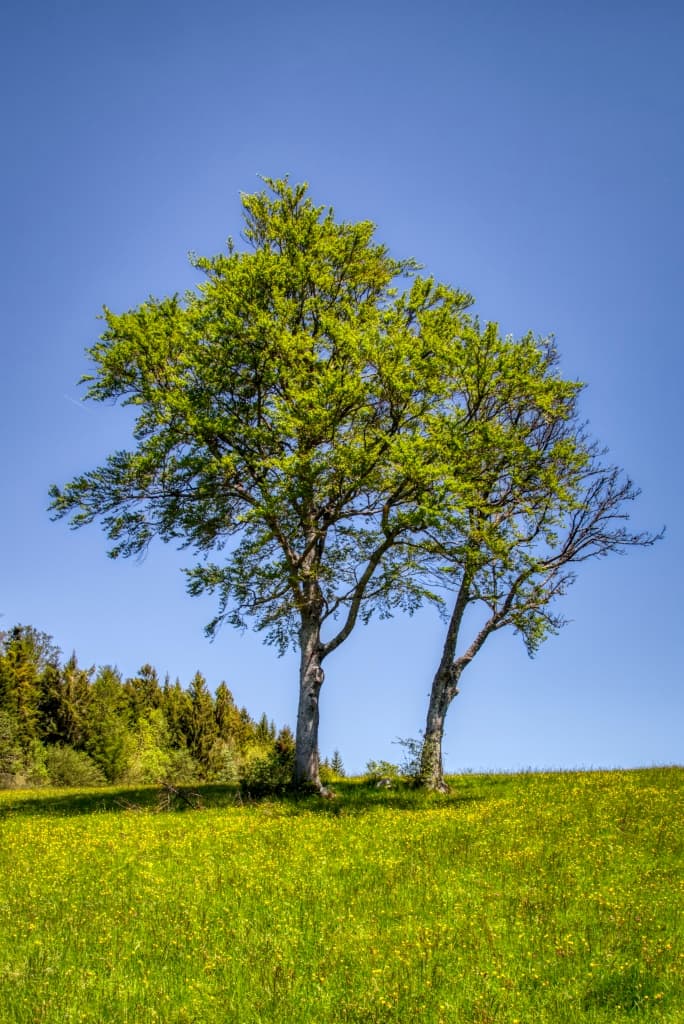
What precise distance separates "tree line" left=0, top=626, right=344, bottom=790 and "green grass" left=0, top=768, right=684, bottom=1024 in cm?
3228

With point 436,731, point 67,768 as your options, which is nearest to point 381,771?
point 436,731

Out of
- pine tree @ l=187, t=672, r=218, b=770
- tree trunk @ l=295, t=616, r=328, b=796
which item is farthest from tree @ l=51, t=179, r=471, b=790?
pine tree @ l=187, t=672, r=218, b=770

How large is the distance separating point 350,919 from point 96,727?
2446 inches

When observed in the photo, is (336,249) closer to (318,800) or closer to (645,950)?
(318,800)

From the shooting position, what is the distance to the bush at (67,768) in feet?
167

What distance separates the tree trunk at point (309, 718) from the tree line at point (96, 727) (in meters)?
24.9

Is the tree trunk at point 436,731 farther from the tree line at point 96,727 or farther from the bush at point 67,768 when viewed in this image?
the bush at point 67,768

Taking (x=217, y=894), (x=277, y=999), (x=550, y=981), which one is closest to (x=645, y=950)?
(x=550, y=981)

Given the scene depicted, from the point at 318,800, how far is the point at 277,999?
42.8 ft

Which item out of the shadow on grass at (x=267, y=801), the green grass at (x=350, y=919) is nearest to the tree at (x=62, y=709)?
the shadow on grass at (x=267, y=801)

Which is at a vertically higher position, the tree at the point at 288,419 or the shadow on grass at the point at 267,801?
the tree at the point at 288,419

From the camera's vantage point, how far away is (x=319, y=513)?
22875 mm

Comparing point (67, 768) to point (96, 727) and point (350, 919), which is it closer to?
point (96, 727)

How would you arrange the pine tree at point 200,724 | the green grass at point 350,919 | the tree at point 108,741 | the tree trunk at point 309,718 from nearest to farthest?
the green grass at point 350,919 < the tree trunk at point 309,718 < the tree at point 108,741 < the pine tree at point 200,724
